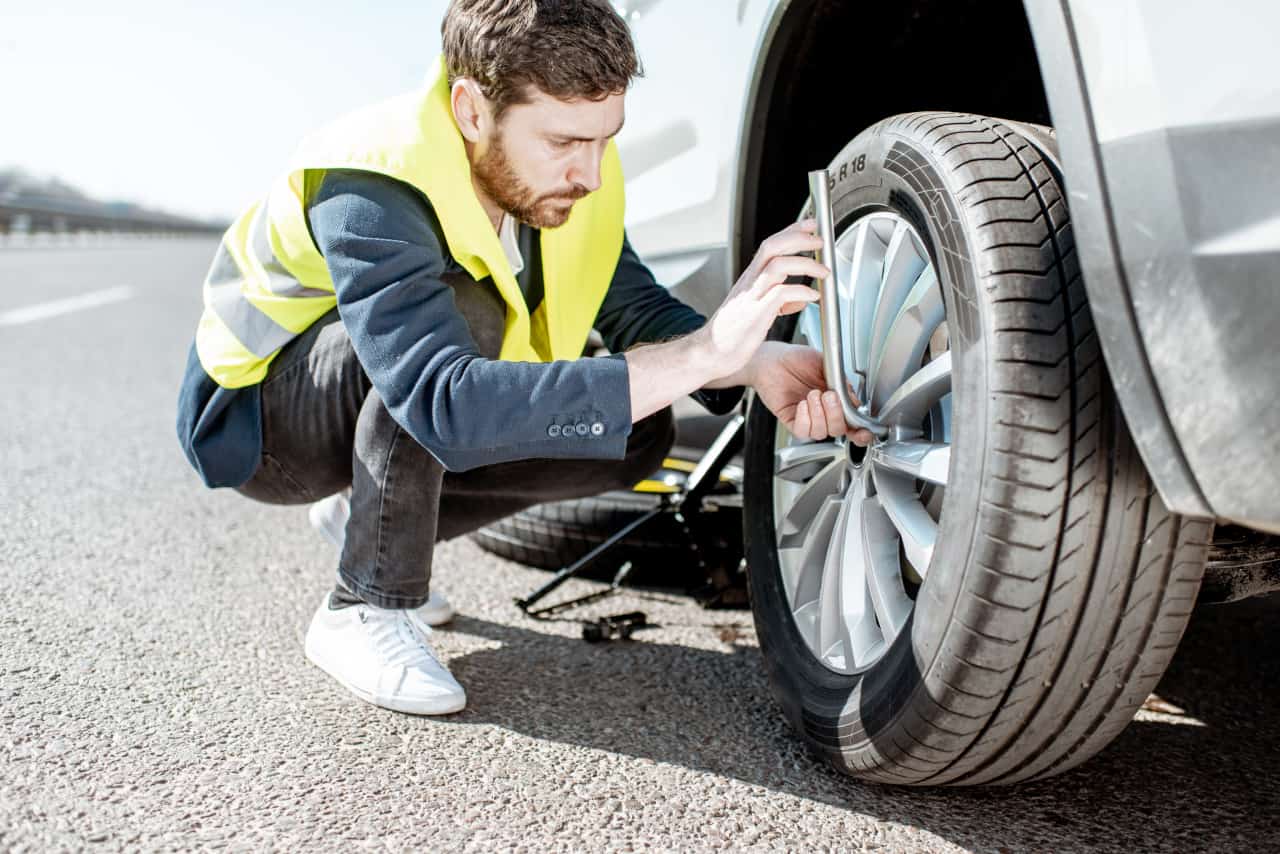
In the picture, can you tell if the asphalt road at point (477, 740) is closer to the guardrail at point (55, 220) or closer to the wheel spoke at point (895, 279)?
the wheel spoke at point (895, 279)

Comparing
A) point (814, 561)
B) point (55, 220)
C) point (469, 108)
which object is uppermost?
point (469, 108)

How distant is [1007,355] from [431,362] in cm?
79

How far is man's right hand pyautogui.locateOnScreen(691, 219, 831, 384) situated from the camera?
5.01ft

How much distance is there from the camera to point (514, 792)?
1.54m

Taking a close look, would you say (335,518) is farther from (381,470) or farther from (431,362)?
(431,362)

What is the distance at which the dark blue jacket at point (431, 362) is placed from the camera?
5.22 feet

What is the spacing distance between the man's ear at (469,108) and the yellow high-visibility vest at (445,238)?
0.02 m

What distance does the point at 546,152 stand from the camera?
175cm

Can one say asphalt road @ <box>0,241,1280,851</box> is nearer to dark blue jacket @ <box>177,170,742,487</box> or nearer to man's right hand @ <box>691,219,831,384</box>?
dark blue jacket @ <box>177,170,742,487</box>

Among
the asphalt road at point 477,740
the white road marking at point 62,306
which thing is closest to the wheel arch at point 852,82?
the asphalt road at point 477,740

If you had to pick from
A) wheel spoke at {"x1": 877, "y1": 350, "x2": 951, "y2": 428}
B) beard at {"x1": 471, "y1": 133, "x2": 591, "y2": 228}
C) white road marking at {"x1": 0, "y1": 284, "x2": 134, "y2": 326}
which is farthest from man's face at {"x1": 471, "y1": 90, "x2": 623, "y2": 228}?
white road marking at {"x1": 0, "y1": 284, "x2": 134, "y2": 326}

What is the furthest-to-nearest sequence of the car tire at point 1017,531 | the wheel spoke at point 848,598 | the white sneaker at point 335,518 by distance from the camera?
the white sneaker at point 335,518 → the wheel spoke at point 848,598 → the car tire at point 1017,531

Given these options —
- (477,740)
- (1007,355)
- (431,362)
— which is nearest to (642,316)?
(431,362)

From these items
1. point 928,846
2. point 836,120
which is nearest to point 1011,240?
point 928,846
